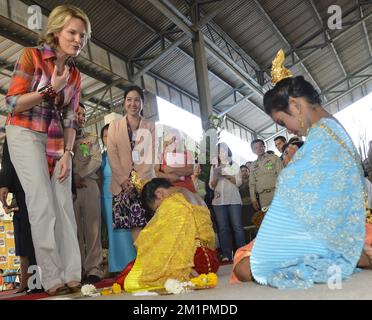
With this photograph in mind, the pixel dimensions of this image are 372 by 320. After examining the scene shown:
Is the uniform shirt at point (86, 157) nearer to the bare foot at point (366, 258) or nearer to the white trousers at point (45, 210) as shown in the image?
the white trousers at point (45, 210)

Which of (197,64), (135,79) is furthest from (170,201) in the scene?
(135,79)

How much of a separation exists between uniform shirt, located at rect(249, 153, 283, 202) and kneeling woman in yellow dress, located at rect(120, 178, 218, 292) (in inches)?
92.0

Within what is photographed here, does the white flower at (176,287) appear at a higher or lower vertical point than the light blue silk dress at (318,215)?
lower

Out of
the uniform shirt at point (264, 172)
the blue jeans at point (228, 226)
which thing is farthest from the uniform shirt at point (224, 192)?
the uniform shirt at point (264, 172)

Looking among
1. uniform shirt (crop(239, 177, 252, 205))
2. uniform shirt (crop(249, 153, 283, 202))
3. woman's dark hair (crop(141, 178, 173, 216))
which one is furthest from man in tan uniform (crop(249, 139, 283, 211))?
woman's dark hair (crop(141, 178, 173, 216))

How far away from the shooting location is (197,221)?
2525mm

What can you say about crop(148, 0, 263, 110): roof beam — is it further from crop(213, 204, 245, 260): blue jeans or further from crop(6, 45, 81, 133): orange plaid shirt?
crop(6, 45, 81, 133): orange plaid shirt

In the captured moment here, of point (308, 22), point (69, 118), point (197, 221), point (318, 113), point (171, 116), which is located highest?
point (308, 22)

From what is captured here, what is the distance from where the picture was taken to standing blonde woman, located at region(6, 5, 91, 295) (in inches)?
79.6

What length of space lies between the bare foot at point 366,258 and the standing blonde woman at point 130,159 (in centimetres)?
139

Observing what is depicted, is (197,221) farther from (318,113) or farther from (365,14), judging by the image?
(365,14)

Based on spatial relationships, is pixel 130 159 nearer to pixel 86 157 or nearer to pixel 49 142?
pixel 86 157

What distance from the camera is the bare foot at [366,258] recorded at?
1.98m
